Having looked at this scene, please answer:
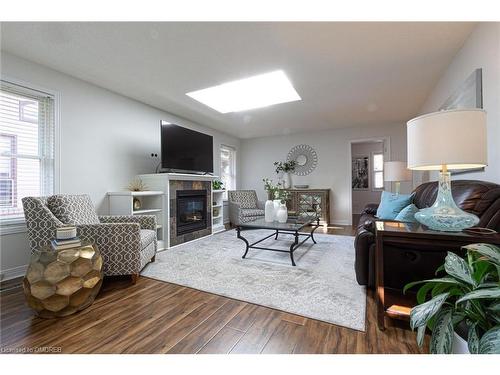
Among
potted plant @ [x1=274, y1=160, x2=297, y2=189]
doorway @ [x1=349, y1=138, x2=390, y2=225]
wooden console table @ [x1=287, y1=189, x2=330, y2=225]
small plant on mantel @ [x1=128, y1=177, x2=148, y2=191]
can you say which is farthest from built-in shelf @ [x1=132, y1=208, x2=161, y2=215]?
doorway @ [x1=349, y1=138, x2=390, y2=225]

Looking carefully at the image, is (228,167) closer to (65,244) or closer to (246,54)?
(246,54)

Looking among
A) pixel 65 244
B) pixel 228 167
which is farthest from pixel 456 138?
pixel 228 167

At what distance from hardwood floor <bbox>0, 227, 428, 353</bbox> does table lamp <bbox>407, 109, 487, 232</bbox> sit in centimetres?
79

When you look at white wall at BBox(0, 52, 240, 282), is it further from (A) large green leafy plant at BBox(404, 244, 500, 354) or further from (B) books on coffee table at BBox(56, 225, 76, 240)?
(A) large green leafy plant at BBox(404, 244, 500, 354)

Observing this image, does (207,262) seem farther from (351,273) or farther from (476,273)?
(476,273)

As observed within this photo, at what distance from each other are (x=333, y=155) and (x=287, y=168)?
122cm

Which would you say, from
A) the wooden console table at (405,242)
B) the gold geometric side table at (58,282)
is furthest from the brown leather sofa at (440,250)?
the gold geometric side table at (58,282)

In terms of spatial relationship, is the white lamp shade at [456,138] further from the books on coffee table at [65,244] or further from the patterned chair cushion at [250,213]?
the patterned chair cushion at [250,213]

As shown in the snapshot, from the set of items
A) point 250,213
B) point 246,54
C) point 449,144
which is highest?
point 246,54

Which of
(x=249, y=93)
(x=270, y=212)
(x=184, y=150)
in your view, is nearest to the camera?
(x=270, y=212)

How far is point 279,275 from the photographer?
7.86ft

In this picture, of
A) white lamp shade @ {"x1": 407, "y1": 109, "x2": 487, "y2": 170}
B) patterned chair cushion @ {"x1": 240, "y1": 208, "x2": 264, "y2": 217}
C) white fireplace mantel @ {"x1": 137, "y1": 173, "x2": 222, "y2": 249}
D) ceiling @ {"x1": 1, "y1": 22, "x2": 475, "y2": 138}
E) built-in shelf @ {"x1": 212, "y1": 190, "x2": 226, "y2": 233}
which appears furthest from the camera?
patterned chair cushion @ {"x1": 240, "y1": 208, "x2": 264, "y2": 217}

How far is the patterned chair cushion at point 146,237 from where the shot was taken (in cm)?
243

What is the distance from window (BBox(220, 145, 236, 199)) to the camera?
607cm
